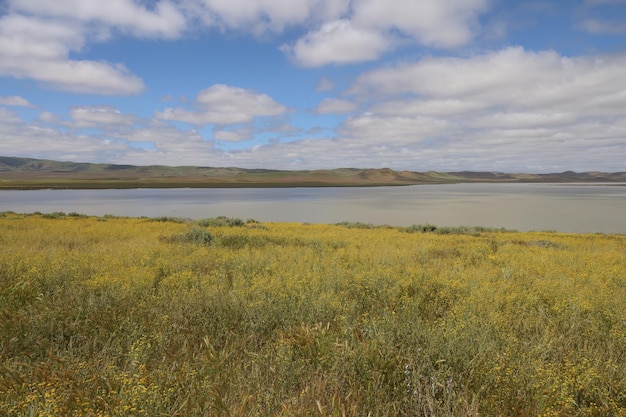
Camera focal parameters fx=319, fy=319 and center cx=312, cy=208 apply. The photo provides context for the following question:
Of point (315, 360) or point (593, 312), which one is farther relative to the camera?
point (593, 312)

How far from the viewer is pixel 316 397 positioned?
2871 mm

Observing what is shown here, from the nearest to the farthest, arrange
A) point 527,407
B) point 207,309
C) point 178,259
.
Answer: point 527,407, point 207,309, point 178,259

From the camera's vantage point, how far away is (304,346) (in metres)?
3.64

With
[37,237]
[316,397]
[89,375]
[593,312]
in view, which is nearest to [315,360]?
[316,397]

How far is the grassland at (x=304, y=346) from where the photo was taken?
9.15 ft

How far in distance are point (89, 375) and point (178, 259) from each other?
599cm

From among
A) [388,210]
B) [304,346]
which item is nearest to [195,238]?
[304,346]

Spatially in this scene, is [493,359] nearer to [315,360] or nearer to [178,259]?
[315,360]

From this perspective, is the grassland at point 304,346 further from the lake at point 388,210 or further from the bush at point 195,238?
the lake at point 388,210

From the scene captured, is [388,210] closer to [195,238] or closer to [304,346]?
[195,238]

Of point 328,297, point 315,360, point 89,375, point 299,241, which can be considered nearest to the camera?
point 89,375

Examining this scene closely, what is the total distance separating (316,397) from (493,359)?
204 centimetres

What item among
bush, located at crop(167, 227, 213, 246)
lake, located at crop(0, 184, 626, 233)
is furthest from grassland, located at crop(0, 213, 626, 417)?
lake, located at crop(0, 184, 626, 233)

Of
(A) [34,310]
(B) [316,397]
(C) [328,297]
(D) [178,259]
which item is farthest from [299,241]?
(B) [316,397]
